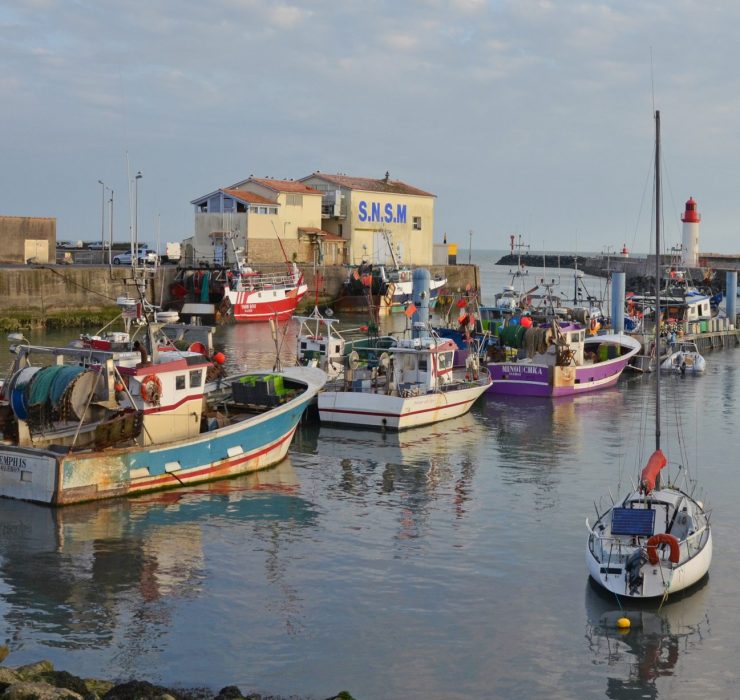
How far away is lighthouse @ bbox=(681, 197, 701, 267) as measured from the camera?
84.4 metres

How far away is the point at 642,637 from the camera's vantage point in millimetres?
14992

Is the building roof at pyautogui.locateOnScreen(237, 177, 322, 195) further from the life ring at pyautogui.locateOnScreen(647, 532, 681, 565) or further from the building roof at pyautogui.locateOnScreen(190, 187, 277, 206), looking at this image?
the life ring at pyautogui.locateOnScreen(647, 532, 681, 565)

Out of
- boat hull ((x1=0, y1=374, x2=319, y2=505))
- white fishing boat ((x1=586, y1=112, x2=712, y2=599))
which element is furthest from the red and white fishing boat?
white fishing boat ((x1=586, y1=112, x2=712, y2=599))

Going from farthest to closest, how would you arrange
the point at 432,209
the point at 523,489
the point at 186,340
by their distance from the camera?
the point at 432,209, the point at 186,340, the point at 523,489

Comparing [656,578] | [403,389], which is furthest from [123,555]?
[403,389]

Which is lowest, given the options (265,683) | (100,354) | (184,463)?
(265,683)

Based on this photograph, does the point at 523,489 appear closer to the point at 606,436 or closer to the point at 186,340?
the point at 606,436

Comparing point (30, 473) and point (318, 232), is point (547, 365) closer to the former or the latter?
point (30, 473)

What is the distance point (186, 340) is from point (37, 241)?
20503 millimetres

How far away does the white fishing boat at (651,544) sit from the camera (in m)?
15.8

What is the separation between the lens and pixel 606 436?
1184 inches

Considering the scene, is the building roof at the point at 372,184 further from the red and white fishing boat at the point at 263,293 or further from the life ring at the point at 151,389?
the life ring at the point at 151,389

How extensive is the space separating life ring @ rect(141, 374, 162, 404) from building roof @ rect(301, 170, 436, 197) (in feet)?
179

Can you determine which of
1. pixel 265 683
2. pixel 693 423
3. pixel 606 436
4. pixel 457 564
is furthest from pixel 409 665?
pixel 693 423
